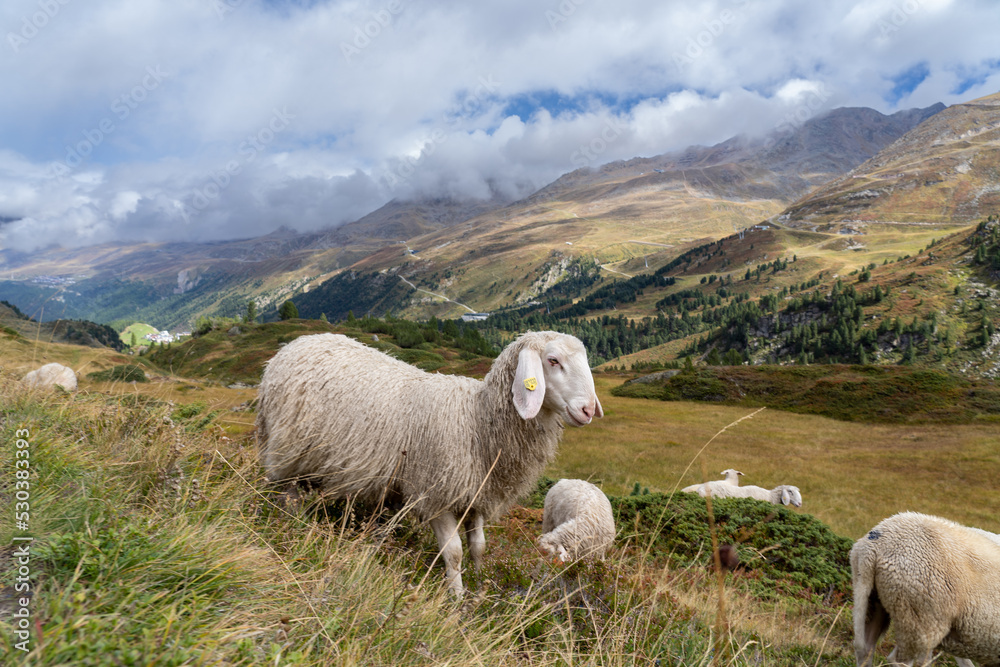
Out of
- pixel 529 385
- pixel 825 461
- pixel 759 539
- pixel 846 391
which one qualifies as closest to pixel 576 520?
pixel 529 385

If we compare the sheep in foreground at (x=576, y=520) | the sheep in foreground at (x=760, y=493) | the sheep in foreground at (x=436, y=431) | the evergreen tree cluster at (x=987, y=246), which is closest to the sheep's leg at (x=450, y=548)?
the sheep in foreground at (x=436, y=431)

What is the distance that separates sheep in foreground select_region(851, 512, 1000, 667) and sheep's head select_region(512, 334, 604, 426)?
468cm

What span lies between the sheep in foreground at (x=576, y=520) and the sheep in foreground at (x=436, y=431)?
7.34 feet

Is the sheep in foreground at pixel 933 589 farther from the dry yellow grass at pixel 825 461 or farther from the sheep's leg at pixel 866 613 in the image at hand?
the dry yellow grass at pixel 825 461

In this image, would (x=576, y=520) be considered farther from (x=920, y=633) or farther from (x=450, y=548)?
(x=920, y=633)

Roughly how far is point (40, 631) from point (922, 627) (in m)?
8.73

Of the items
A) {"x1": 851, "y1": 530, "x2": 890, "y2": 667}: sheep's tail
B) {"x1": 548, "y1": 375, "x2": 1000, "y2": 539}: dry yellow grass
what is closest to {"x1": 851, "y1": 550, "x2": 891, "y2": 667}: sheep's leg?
{"x1": 851, "y1": 530, "x2": 890, "y2": 667}: sheep's tail

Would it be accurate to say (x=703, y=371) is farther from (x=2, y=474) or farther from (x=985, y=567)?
(x=2, y=474)

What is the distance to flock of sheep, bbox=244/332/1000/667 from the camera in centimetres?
566

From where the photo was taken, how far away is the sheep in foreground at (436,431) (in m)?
5.57

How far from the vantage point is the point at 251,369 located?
63.0 m

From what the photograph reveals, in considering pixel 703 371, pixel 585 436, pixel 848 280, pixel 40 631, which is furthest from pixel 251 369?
pixel 848 280

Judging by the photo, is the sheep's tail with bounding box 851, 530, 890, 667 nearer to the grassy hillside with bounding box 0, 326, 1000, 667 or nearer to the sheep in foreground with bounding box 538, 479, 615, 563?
the grassy hillside with bounding box 0, 326, 1000, 667

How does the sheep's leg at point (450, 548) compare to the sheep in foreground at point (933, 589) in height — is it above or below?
above
